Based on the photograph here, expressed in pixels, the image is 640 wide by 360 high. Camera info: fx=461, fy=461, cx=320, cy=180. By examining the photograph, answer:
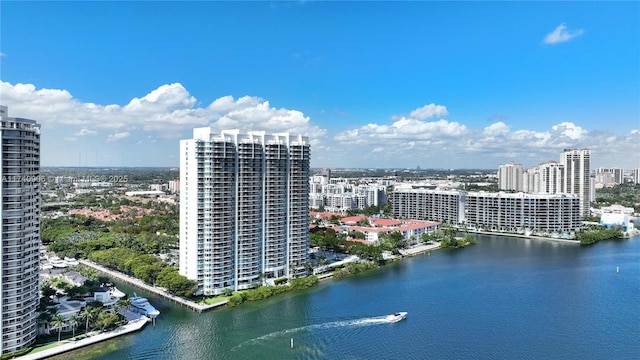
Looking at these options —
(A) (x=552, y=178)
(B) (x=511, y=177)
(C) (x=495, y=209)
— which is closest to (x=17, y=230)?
(C) (x=495, y=209)

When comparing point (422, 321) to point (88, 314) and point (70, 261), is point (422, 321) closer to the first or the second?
point (88, 314)

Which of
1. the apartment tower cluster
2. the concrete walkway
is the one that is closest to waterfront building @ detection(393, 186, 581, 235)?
the apartment tower cluster

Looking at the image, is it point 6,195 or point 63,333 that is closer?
point 6,195

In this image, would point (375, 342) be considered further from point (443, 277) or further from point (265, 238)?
point (443, 277)

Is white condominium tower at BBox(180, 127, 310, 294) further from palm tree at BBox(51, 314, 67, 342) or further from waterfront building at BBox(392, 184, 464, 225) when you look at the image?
waterfront building at BBox(392, 184, 464, 225)

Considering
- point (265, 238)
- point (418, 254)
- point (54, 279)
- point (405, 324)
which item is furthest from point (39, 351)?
point (418, 254)

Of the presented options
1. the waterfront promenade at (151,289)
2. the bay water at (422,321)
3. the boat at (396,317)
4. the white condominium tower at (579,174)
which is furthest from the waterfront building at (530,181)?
→ the waterfront promenade at (151,289)

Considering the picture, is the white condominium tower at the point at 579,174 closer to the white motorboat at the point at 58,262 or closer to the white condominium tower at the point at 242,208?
the white condominium tower at the point at 242,208
